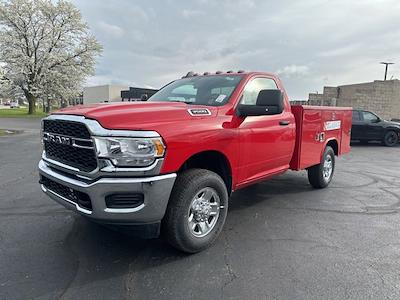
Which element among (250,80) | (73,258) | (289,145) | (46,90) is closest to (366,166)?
(289,145)

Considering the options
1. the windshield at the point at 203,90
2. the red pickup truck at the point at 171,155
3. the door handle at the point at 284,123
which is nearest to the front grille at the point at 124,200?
the red pickup truck at the point at 171,155

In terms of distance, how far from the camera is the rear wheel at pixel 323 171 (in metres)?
6.21

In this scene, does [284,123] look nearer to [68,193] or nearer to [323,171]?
[323,171]

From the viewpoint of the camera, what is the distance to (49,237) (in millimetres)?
3889

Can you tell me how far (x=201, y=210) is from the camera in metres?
3.55

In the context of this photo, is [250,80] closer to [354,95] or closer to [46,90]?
[354,95]

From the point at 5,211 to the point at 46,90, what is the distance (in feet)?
119

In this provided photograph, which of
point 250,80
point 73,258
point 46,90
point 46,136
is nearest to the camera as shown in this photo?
point 73,258

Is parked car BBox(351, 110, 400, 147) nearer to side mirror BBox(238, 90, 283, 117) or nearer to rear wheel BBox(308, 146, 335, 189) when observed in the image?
rear wheel BBox(308, 146, 335, 189)

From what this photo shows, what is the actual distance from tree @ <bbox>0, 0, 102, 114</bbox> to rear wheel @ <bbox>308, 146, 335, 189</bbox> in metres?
35.0

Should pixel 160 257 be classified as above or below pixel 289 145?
below

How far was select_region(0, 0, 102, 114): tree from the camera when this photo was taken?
111ft

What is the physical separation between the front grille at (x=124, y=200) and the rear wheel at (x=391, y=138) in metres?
15.7

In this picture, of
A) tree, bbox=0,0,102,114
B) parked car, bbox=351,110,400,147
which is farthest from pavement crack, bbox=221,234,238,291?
tree, bbox=0,0,102,114
